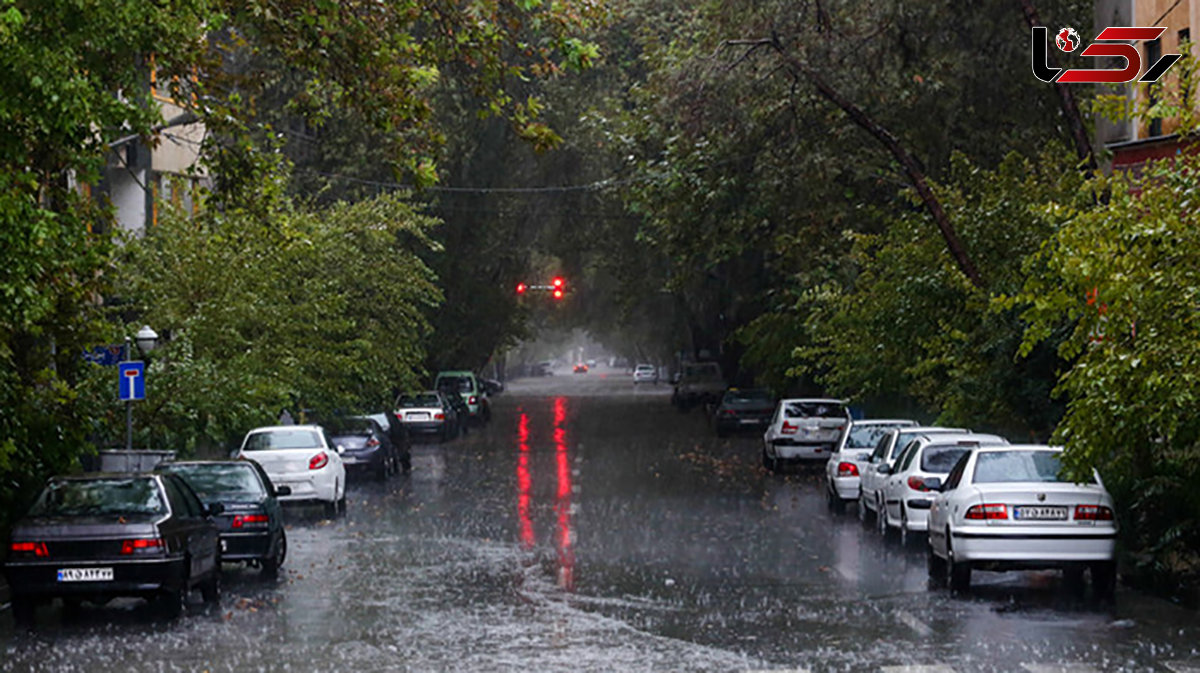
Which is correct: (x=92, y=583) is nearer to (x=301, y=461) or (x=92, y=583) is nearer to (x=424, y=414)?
(x=301, y=461)

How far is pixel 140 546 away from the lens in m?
14.7

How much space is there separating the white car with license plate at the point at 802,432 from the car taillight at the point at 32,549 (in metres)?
22.4

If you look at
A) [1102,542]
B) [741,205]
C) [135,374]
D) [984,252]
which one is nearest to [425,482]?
[741,205]

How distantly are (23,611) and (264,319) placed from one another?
695 inches

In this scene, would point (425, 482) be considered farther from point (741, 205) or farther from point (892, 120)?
point (892, 120)

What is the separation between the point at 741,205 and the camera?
34.4m

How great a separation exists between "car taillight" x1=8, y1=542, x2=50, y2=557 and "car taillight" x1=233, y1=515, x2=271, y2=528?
13.0ft

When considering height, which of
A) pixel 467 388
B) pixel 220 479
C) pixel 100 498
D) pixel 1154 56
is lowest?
pixel 220 479

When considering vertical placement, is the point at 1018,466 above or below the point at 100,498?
above

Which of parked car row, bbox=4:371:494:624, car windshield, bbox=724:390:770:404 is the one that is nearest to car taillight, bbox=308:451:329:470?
parked car row, bbox=4:371:494:624

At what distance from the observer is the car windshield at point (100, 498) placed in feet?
49.6

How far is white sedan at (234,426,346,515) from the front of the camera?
27.0 meters

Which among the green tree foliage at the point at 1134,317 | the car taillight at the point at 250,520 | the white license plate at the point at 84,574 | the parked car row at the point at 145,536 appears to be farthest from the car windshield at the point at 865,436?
the white license plate at the point at 84,574

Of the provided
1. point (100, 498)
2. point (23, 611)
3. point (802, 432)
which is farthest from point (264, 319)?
point (23, 611)
